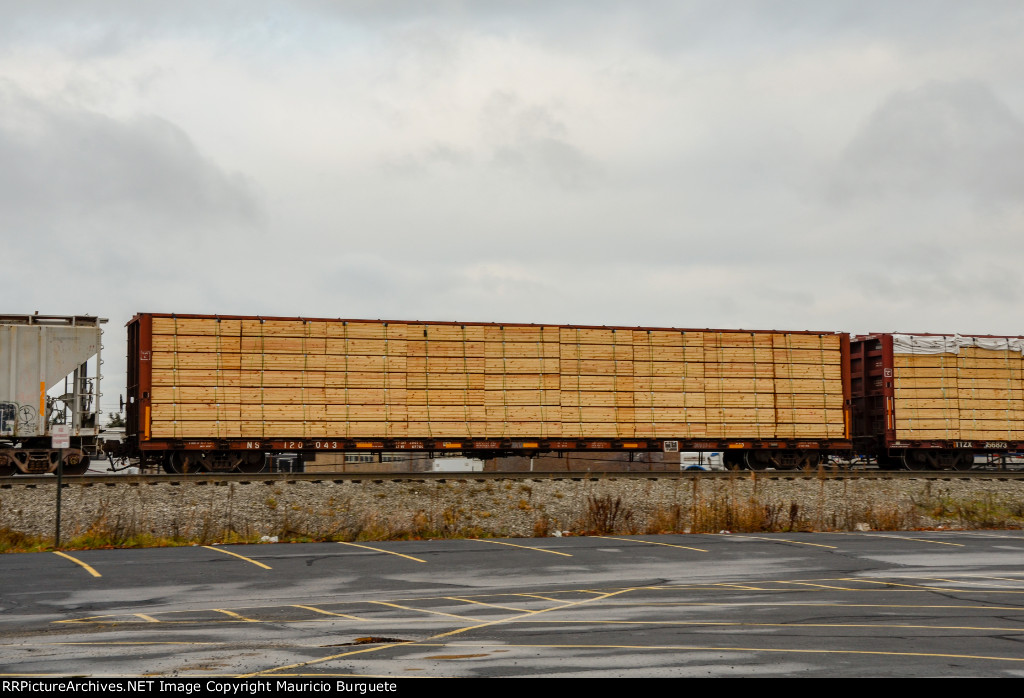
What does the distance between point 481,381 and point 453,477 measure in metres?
3.78

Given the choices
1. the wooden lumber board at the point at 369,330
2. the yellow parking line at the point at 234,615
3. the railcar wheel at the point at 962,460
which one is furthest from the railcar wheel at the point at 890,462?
the yellow parking line at the point at 234,615

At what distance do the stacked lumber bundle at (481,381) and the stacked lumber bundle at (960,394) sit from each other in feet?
8.12

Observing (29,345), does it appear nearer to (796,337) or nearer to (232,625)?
(232,625)

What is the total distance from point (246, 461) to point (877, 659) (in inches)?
837

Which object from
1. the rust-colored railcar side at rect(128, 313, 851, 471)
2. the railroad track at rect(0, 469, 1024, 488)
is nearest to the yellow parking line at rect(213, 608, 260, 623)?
the railroad track at rect(0, 469, 1024, 488)

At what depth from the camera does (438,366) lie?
28312 mm

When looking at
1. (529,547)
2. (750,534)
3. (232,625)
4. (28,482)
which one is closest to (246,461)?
(28,482)

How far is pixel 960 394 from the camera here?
3222 cm

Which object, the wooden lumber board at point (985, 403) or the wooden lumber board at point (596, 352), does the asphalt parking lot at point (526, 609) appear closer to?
the wooden lumber board at point (596, 352)

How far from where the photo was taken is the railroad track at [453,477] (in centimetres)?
2344

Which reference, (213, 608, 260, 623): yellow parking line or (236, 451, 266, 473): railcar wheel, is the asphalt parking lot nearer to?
(213, 608, 260, 623): yellow parking line

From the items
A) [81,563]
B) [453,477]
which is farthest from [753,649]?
[453,477]

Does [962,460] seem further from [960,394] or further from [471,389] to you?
[471,389]

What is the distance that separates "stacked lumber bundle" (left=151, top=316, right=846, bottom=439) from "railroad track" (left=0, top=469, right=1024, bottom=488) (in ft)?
7.50
